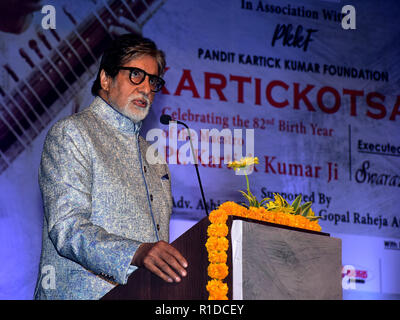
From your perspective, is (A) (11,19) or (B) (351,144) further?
(B) (351,144)

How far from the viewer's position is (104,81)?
3.39 m

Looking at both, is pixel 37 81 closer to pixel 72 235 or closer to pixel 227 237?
pixel 72 235

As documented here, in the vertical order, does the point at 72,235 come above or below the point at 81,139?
below

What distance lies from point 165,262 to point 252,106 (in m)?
3.19

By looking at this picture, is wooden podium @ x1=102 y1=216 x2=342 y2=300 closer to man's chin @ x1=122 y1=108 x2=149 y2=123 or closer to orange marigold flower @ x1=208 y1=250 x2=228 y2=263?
orange marigold flower @ x1=208 y1=250 x2=228 y2=263

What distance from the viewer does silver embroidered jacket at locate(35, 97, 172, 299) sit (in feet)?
8.29

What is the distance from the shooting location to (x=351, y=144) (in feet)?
18.1

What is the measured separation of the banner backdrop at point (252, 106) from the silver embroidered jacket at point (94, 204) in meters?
1.50

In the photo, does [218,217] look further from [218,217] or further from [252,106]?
[252,106]

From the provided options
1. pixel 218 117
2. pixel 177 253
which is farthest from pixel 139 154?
pixel 218 117

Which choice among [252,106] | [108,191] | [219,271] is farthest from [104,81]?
[252,106]

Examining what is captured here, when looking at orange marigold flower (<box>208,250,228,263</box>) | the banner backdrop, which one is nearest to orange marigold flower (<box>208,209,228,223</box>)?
orange marigold flower (<box>208,250,228,263</box>)
